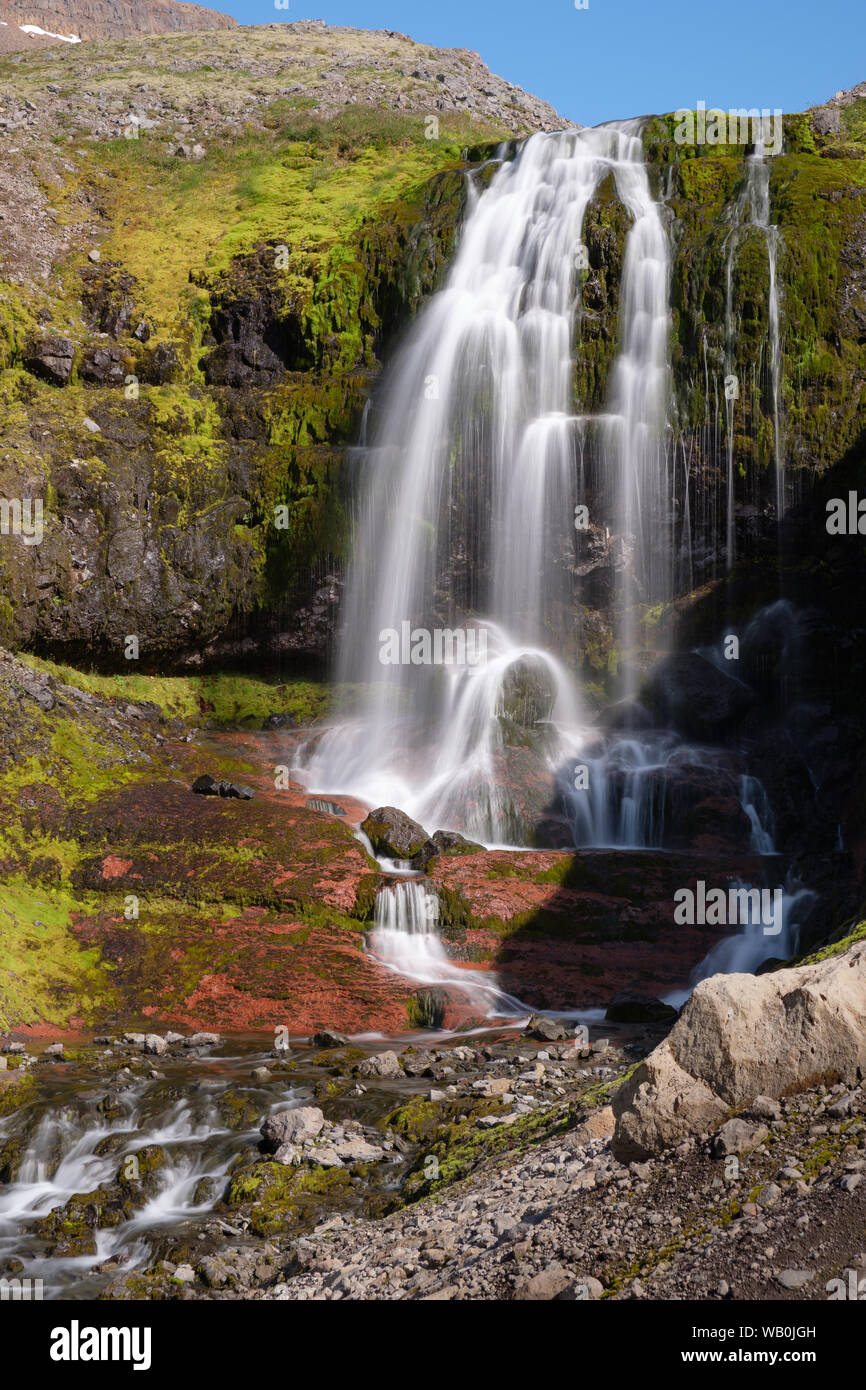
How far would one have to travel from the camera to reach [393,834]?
21.2m

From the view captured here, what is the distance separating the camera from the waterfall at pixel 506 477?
28781 millimetres

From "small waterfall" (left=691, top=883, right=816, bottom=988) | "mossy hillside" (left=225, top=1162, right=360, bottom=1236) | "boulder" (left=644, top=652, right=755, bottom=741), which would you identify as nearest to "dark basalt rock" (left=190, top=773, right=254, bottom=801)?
"small waterfall" (left=691, top=883, right=816, bottom=988)

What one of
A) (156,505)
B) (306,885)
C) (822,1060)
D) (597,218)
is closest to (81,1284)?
(822,1060)

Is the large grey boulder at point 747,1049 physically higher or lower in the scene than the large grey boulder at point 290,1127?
higher

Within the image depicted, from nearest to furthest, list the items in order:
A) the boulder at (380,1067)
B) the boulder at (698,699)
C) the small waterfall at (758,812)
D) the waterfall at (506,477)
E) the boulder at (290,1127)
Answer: the boulder at (290,1127)
the boulder at (380,1067)
the small waterfall at (758,812)
the boulder at (698,699)
the waterfall at (506,477)

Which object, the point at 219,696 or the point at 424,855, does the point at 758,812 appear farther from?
the point at 219,696

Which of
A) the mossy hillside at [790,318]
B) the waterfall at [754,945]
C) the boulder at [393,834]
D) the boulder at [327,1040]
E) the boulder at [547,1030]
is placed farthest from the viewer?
the mossy hillside at [790,318]

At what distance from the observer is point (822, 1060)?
5.87 meters

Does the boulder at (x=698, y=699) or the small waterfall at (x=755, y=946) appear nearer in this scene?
the small waterfall at (x=755, y=946)

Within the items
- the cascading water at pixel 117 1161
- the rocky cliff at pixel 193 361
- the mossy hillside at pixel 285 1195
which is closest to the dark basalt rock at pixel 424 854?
the cascading water at pixel 117 1161

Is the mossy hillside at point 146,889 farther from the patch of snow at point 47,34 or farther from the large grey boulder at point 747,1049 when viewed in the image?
the patch of snow at point 47,34

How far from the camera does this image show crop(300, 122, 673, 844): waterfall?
28.8 metres

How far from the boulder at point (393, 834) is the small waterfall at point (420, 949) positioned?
66.2 inches

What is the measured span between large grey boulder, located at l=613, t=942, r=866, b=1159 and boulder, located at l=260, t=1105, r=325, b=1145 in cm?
552
